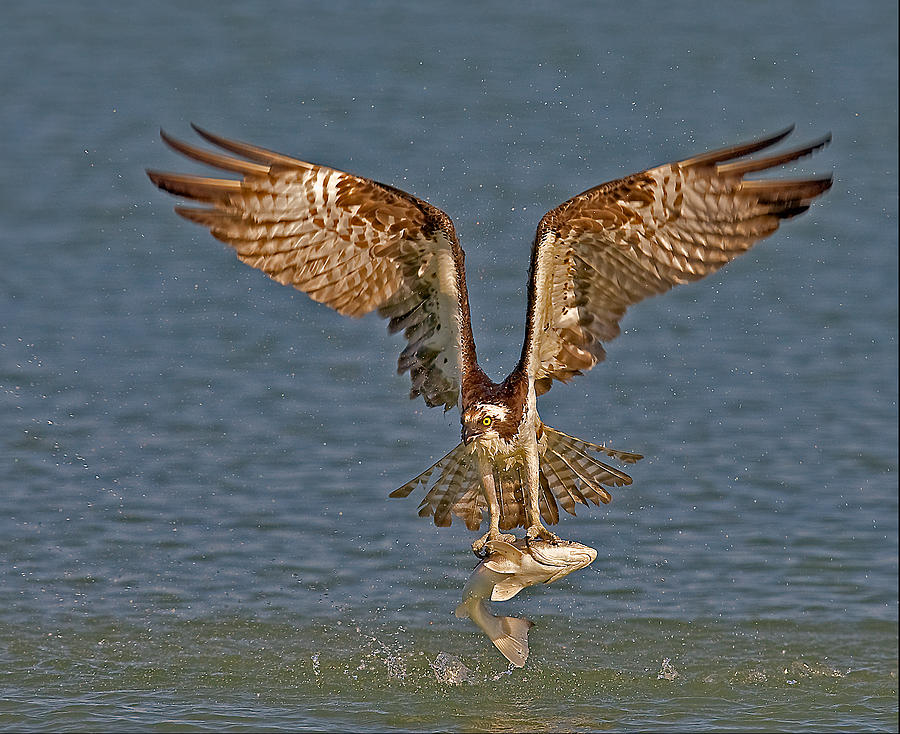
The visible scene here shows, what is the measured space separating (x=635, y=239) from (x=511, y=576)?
198 cm

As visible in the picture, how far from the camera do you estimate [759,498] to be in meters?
11.4

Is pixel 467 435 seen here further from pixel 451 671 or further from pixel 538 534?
pixel 451 671

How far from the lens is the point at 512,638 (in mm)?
7570

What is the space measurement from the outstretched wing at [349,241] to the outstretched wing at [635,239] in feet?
1.52

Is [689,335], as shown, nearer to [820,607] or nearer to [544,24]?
[820,607]

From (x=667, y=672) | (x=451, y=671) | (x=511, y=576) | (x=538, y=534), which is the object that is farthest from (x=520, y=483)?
(x=667, y=672)

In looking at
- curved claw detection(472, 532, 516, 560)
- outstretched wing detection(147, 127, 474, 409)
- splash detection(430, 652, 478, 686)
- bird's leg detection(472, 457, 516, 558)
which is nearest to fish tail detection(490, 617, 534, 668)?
curved claw detection(472, 532, 516, 560)

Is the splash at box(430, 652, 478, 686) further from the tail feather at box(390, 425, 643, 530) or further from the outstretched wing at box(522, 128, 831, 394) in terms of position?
the outstretched wing at box(522, 128, 831, 394)

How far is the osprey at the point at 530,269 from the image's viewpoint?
797 centimetres

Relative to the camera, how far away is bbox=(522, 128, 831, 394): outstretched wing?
8.07 m

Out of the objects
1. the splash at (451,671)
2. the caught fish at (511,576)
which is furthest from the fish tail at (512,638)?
the splash at (451,671)

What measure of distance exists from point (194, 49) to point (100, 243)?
6.48 m

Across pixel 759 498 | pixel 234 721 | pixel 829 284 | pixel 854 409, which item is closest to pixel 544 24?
pixel 829 284

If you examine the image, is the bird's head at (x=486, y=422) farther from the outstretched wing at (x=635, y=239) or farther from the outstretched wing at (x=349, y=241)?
the outstretched wing at (x=349, y=241)
